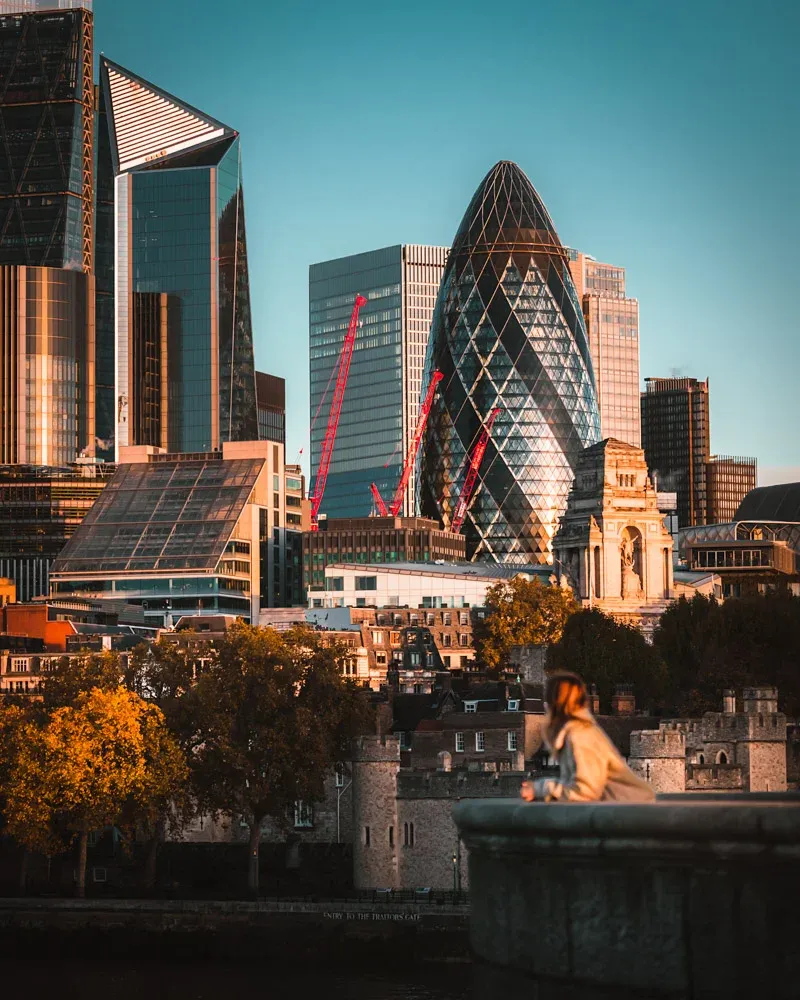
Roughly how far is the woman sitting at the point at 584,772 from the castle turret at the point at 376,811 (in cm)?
7452

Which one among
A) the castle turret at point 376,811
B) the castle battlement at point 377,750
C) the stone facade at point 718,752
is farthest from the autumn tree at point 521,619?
the stone facade at point 718,752

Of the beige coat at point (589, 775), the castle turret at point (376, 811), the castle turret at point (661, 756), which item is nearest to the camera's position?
the beige coat at point (589, 775)

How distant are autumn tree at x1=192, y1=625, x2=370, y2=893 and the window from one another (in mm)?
932

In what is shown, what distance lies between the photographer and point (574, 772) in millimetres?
13164

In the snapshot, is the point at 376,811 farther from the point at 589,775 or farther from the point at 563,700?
the point at 589,775

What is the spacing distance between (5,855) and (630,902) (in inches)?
3764

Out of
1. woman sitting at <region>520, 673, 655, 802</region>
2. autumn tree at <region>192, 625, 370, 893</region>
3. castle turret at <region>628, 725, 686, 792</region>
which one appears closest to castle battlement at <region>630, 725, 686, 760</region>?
castle turret at <region>628, 725, 686, 792</region>

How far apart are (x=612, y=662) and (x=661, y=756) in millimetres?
55174

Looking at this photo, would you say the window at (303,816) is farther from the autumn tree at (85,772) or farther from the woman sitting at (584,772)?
the woman sitting at (584,772)

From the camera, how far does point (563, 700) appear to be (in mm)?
13359

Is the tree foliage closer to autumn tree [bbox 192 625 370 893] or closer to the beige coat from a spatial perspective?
autumn tree [bbox 192 625 370 893]

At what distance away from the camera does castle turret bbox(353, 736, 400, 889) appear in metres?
87.2

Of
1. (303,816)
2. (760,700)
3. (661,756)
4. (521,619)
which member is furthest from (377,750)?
(521,619)

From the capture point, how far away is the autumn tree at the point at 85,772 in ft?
308
